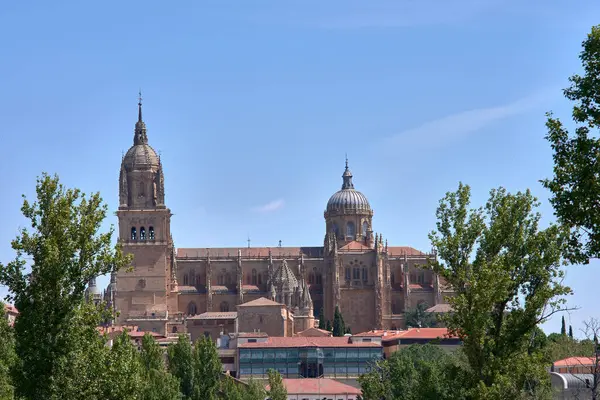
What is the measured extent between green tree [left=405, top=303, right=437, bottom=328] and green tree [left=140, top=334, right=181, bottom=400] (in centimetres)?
6175

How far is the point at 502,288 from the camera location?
1540 inches

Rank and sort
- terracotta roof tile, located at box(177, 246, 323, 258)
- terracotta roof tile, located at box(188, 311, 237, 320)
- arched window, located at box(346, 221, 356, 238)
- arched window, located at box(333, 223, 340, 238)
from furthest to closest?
arched window, located at box(333, 223, 340, 238) < arched window, located at box(346, 221, 356, 238) < terracotta roof tile, located at box(177, 246, 323, 258) < terracotta roof tile, located at box(188, 311, 237, 320)

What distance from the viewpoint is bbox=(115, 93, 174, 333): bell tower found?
134m

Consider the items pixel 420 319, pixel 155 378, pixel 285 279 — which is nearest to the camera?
pixel 155 378

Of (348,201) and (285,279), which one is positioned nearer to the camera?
(285,279)

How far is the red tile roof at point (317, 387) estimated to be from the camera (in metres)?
99.8

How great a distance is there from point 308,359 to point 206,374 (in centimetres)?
3281

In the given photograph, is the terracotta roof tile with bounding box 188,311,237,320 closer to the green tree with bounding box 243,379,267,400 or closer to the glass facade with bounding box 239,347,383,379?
the glass facade with bounding box 239,347,383,379

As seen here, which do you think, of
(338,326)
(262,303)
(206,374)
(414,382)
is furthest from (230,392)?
(262,303)

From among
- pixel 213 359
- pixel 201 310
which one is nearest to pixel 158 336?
pixel 201 310

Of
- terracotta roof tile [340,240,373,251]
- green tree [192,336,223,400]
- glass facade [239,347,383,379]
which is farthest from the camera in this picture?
terracotta roof tile [340,240,373,251]

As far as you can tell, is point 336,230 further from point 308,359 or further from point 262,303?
point 308,359

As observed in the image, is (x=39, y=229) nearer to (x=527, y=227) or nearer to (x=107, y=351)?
(x=107, y=351)

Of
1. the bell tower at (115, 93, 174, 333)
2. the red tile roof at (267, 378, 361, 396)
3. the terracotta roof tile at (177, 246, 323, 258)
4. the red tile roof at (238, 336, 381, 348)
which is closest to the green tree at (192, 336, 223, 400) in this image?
the red tile roof at (267, 378, 361, 396)
